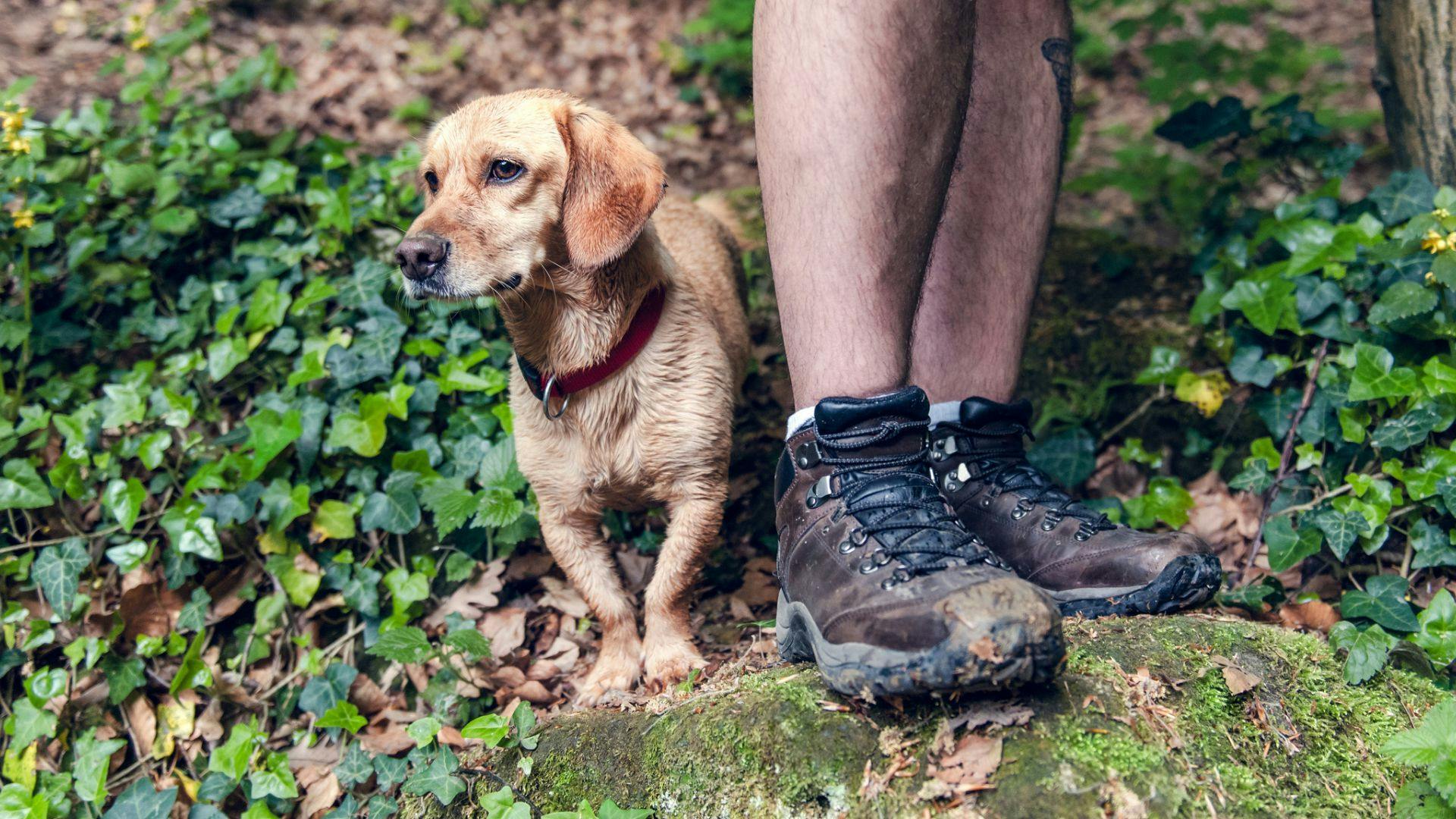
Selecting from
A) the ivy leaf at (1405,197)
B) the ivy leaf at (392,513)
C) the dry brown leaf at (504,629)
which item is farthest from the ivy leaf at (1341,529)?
the ivy leaf at (392,513)

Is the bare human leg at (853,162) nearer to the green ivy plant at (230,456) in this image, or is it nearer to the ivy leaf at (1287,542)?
the green ivy plant at (230,456)

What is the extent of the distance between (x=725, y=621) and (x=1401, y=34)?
288 centimetres

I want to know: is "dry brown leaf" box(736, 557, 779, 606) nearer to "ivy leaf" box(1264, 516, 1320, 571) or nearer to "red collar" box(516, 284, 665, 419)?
"red collar" box(516, 284, 665, 419)

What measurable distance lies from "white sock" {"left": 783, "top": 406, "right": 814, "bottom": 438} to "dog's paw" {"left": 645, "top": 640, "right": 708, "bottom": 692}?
0.70m

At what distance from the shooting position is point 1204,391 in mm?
2959

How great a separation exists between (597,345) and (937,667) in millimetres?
1230

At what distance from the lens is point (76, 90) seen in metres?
4.47

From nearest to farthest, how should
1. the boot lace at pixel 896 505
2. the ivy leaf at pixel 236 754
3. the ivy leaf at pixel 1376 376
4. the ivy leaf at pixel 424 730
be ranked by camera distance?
the boot lace at pixel 896 505 < the ivy leaf at pixel 424 730 < the ivy leaf at pixel 236 754 < the ivy leaf at pixel 1376 376

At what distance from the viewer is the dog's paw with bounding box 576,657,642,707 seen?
7.53ft

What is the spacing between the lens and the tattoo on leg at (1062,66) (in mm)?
2449

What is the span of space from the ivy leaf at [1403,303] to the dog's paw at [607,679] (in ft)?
7.12

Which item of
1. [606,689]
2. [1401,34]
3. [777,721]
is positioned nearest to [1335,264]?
[1401,34]

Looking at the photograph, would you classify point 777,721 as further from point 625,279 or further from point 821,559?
point 625,279

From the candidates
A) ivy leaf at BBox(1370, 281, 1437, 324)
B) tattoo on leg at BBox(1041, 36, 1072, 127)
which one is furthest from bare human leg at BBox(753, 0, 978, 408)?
ivy leaf at BBox(1370, 281, 1437, 324)
